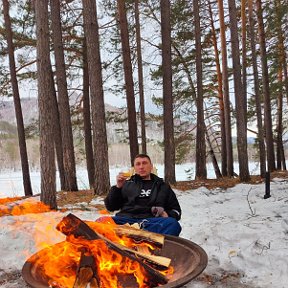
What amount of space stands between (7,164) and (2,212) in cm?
7164

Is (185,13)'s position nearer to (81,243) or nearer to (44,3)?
(44,3)

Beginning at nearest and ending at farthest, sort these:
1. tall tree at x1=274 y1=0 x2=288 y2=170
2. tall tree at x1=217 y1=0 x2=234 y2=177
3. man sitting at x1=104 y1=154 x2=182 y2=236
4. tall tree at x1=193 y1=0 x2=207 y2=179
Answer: man sitting at x1=104 y1=154 x2=182 y2=236
tall tree at x1=193 y1=0 x2=207 y2=179
tall tree at x1=217 y1=0 x2=234 y2=177
tall tree at x1=274 y1=0 x2=288 y2=170

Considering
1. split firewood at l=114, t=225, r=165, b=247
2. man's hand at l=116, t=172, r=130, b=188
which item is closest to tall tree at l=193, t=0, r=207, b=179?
man's hand at l=116, t=172, r=130, b=188

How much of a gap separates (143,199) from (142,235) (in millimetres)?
Result: 1093

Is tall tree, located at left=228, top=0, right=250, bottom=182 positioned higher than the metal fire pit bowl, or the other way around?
tall tree, located at left=228, top=0, right=250, bottom=182

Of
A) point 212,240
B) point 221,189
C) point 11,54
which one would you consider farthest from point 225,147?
point 212,240

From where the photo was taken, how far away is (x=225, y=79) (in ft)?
51.1

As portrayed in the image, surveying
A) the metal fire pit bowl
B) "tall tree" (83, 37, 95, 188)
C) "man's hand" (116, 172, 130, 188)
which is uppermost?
"tall tree" (83, 37, 95, 188)

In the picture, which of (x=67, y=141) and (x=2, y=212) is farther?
(x=67, y=141)

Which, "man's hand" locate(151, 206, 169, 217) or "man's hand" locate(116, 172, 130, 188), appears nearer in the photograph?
"man's hand" locate(151, 206, 169, 217)

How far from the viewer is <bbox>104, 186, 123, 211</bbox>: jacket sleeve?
14.7 feet

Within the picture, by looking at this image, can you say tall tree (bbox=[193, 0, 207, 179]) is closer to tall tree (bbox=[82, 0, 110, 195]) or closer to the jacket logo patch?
tall tree (bbox=[82, 0, 110, 195])

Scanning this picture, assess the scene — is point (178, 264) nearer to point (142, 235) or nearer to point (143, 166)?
point (142, 235)

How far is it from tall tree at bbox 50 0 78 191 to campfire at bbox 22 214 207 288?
9240 mm
